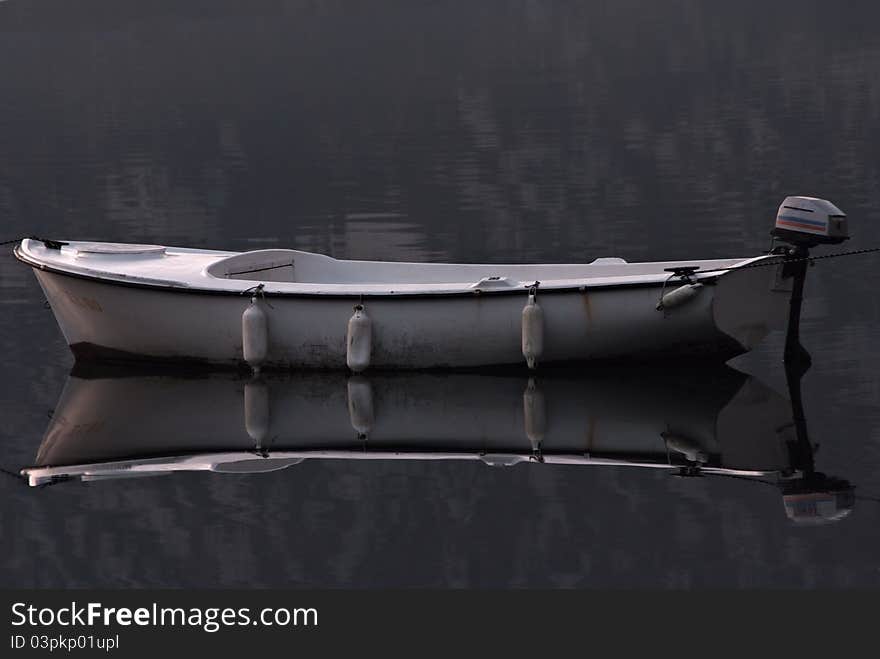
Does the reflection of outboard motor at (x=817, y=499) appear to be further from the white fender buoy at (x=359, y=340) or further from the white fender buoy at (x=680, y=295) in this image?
the white fender buoy at (x=359, y=340)

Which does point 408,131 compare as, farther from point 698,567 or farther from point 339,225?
point 698,567

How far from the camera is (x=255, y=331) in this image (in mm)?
21188

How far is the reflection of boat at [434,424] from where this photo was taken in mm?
18250

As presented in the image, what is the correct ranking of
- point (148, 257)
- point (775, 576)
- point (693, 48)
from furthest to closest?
1. point (693, 48)
2. point (148, 257)
3. point (775, 576)

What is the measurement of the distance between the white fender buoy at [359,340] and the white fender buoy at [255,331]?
94 cm

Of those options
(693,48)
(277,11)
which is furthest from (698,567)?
(277,11)

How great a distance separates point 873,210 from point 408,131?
2368cm

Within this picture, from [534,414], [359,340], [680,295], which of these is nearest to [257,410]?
[359,340]

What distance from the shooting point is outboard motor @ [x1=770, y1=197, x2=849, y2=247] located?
67.2 ft

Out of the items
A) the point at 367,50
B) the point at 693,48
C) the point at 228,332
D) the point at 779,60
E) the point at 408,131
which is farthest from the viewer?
the point at 367,50

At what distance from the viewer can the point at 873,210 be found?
33.7 meters

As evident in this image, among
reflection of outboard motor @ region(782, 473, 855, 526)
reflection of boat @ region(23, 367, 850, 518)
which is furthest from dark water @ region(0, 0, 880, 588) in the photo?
reflection of boat @ region(23, 367, 850, 518)

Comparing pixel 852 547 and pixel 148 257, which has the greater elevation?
pixel 148 257

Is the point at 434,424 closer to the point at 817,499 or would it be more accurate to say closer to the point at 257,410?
the point at 257,410
